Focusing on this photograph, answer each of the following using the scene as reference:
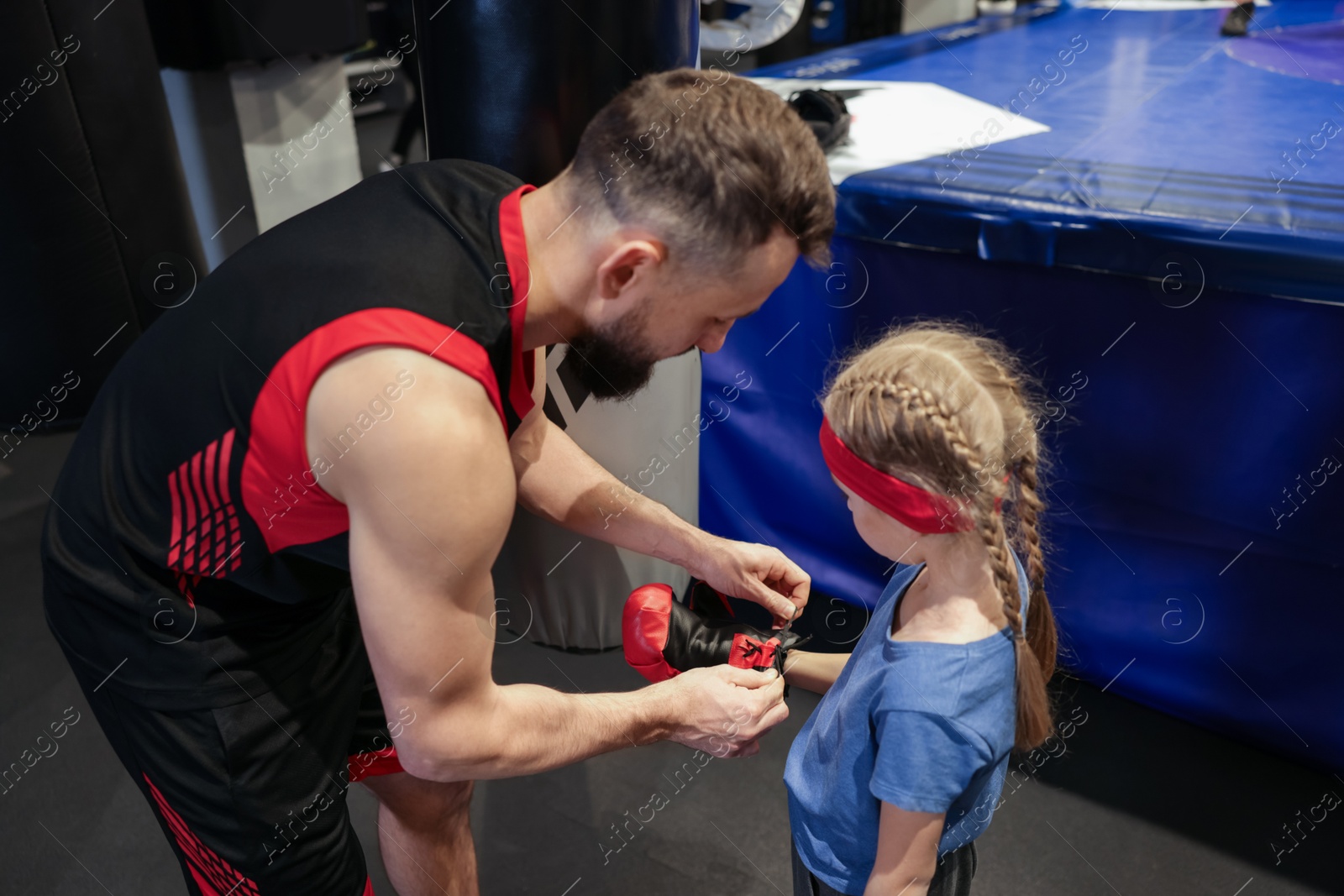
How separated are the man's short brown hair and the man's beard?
4.5 inches

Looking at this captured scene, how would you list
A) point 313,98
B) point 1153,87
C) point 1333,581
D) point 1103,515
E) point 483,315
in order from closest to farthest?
point 483,315
point 1333,581
point 1103,515
point 1153,87
point 313,98

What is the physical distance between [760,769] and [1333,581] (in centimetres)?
110

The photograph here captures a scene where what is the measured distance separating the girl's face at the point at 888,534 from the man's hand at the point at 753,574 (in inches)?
14.3

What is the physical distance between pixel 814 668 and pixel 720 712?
0.25 metres

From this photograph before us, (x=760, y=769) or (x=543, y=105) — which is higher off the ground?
(x=543, y=105)

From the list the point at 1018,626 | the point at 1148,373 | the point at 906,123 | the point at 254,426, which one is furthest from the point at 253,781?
the point at 906,123

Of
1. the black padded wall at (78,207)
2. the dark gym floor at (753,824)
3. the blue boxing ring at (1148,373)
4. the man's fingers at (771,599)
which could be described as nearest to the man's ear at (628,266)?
the man's fingers at (771,599)

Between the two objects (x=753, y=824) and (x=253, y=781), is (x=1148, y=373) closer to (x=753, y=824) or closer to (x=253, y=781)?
(x=753, y=824)

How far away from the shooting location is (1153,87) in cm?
276

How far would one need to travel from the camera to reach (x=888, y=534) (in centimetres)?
102

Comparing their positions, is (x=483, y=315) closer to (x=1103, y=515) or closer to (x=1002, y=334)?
(x=1002, y=334)

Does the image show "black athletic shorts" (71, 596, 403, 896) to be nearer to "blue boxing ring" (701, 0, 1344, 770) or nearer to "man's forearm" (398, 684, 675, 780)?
"man's forearm" (398, 684, 675, 780)

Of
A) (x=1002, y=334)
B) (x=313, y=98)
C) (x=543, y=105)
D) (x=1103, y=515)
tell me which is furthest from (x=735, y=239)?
(x=313, y=98)

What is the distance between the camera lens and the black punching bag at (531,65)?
158cm
